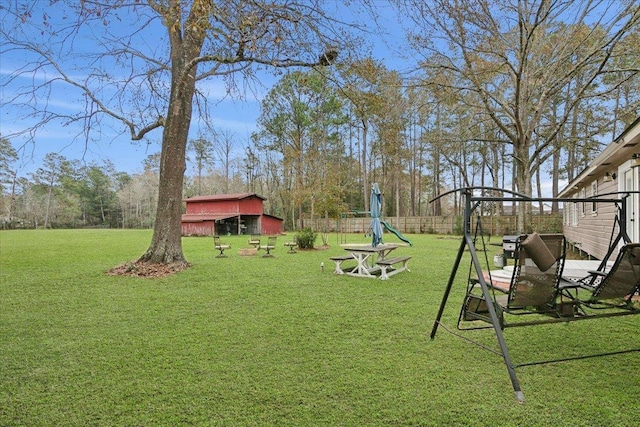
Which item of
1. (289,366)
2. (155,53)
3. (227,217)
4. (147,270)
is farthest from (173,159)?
(227,217)

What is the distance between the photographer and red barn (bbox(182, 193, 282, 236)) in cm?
2897

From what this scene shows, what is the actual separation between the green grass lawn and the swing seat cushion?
929mm

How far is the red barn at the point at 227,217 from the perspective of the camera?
28969mm

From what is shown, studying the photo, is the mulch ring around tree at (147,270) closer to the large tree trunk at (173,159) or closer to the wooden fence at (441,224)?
the large tree trunk at (173,159)

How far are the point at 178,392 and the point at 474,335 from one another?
3075 millimetres

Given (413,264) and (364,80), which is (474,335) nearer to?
(364,80)

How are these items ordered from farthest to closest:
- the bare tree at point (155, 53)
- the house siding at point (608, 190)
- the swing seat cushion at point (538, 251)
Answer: the house siding at point (608, 190) < the bare tree at point (155, 53) < the swing seat cushion at point (538, 251)

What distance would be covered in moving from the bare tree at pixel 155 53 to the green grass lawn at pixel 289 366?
10.1ft

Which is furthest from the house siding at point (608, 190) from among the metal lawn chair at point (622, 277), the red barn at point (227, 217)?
the red barn at point (227, 217)

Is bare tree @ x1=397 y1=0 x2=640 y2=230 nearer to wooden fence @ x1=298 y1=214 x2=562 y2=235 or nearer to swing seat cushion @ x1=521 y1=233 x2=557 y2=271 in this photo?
swing seat cushion @ x1=521 y1=233 x2=557 y2=271

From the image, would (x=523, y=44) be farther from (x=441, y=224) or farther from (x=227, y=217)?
(x=227, y=217)

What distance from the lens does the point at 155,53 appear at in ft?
24.9

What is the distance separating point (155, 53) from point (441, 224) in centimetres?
2614

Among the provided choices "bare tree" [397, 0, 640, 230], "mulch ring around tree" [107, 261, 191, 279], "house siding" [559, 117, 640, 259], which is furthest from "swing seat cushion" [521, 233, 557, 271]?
"bare tree" [397, 0, 640, 230]
